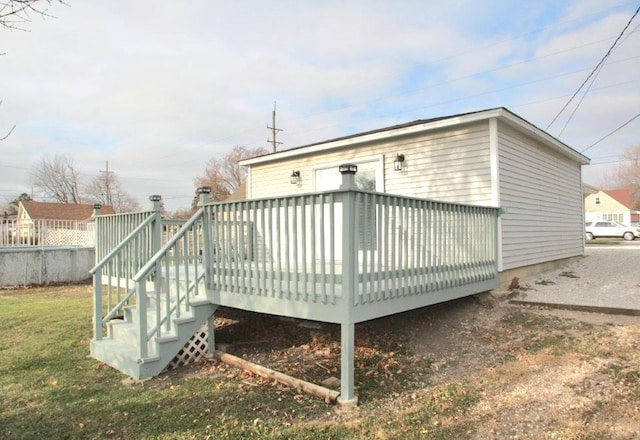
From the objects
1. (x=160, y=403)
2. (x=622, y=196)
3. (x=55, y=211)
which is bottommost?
(x=160, y=403)

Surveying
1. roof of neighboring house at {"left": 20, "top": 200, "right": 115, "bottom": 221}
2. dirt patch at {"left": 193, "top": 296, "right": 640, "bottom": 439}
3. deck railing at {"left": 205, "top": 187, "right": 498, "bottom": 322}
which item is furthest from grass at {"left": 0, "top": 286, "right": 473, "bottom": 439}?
roof of neighboring house at {"left": 20, "top": 200, "right": 115, "bottom": 221}

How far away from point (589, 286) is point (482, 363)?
164 inches

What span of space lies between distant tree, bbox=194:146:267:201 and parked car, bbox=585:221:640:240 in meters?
30.4

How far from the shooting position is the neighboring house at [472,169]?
699cm

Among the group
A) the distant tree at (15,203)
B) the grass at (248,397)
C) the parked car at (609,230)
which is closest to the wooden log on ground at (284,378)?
the grass at (248,397)

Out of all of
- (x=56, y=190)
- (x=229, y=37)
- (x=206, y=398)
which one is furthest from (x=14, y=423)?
(x=56, y=190)

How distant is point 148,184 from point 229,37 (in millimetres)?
51566

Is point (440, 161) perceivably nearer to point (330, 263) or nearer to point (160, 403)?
point (330, 263)

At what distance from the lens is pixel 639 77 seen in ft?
47.3

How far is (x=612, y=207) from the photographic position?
144ft

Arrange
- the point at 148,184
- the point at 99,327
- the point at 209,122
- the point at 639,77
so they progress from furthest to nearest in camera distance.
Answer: the point at 148,184, the point at 209,122, the point at 639,77, the point at 99,327

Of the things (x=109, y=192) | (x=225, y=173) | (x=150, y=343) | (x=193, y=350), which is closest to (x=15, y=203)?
(x=109, y=192)

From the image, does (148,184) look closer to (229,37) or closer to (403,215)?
(229,37)

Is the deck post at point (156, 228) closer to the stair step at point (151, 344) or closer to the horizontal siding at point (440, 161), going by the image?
the stair step at point (151, 344)
